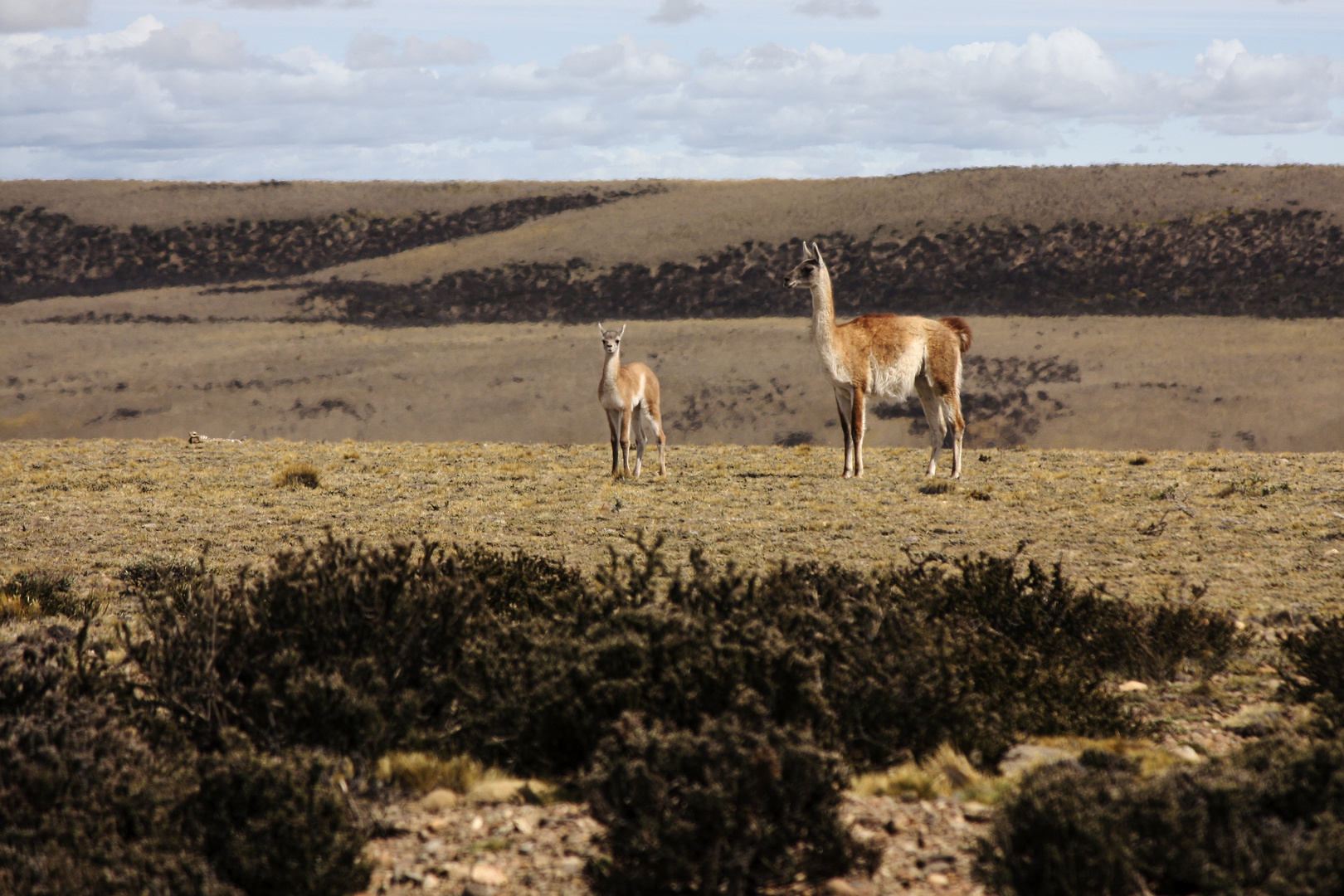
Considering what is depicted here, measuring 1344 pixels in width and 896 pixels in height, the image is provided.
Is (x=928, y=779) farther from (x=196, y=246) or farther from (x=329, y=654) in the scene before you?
(x=196, y=246)

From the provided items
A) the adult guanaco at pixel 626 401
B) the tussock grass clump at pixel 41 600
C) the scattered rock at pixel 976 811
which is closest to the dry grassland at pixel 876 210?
the adult guanaco at pixel 626 401

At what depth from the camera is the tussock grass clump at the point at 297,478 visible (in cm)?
1390

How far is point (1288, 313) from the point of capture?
44.6m

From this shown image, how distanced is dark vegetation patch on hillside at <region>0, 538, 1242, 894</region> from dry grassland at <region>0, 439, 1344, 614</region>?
1.66m

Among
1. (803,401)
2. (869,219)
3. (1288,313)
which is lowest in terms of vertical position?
(803,401)

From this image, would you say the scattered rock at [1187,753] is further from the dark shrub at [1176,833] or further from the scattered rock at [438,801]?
the scattered rock at [438,801]

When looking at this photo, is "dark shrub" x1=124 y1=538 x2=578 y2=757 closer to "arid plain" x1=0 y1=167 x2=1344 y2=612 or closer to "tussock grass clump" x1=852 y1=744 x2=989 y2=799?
"tussock grass clump" x1=852 y1=744 x2=989 y2=799

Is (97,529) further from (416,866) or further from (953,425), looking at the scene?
(953,425)

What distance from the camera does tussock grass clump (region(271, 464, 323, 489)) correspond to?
1390cm

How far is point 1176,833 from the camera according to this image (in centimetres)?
335

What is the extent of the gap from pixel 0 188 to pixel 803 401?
63.8 metres

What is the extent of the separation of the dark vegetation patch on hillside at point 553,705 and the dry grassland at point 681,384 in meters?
27.3

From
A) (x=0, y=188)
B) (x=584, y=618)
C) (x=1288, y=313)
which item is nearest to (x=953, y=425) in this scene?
(x=584, y=618)

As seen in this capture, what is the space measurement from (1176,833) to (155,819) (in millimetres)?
3344
